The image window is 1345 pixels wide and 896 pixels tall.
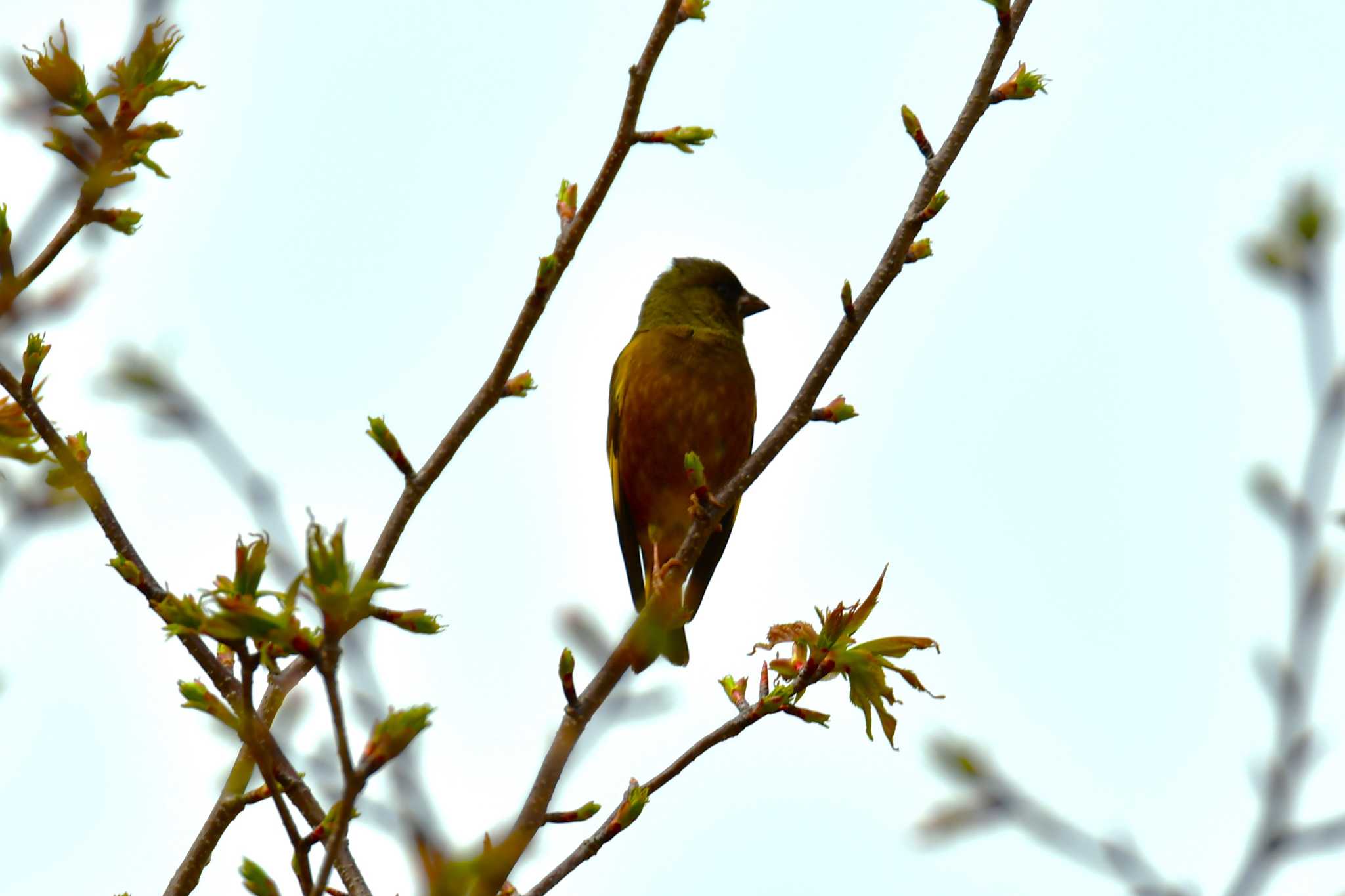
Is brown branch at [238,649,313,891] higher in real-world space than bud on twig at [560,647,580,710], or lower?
lower

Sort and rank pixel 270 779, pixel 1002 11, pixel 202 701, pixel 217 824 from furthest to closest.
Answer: pixel 1002 11 → pixel 217 824 → pixel 202 701 → pixel 270 779

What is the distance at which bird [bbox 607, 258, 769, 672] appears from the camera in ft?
25.0

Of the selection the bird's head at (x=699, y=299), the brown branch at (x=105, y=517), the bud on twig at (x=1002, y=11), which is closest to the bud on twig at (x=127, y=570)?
the brown branch at (x=105, y=517)

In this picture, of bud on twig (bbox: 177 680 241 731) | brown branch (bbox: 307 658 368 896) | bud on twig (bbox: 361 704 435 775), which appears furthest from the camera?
bud on twig (bbox: 177 680 241 731)

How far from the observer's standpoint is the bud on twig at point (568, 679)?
384 cm

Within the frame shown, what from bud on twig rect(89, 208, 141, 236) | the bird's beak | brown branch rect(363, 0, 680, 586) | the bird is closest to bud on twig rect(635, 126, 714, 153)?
brown branch rect(363, 0, 680, 586)

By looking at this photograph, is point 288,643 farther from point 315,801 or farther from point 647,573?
point 647,573

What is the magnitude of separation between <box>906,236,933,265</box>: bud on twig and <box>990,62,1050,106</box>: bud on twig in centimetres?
42

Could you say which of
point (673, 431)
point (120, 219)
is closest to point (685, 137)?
point (120, 219)

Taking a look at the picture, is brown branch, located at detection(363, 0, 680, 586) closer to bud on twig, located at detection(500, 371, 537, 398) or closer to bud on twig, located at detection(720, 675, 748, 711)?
bud on twig, located at detection(500, 371, 537, 398)

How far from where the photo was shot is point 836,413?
421cm

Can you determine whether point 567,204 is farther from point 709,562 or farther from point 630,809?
point 709,562

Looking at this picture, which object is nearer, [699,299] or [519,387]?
[519,387]

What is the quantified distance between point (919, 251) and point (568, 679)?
1.49 meters
